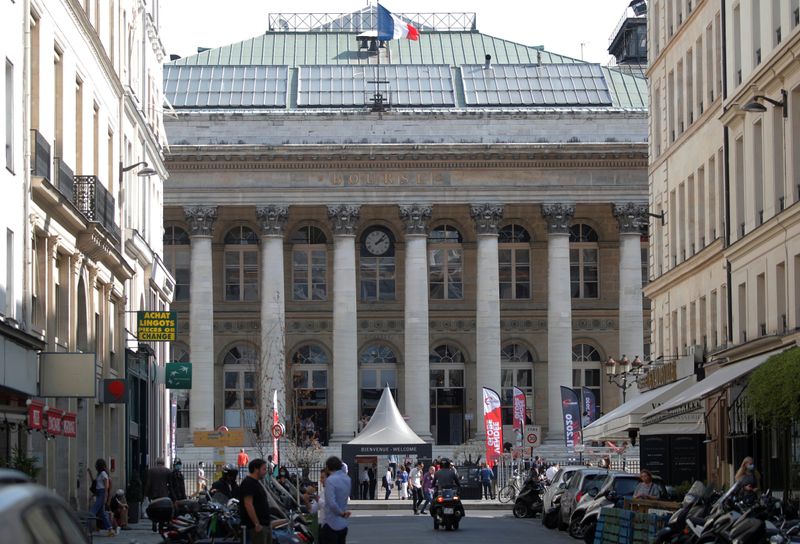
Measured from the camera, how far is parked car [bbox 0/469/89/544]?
20.5 ft

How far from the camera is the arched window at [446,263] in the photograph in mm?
85188

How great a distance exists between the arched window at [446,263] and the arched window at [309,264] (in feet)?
17.8

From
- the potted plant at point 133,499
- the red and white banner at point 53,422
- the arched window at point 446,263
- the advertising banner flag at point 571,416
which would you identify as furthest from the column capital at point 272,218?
the red and white banner at point 53,422

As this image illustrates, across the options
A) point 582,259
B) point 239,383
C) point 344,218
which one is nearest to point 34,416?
point 344,218

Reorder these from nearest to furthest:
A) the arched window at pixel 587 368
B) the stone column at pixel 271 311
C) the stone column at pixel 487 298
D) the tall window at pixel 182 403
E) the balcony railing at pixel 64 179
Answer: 1. the balcony railing at pixel 64 179
2. the stone column at pixel 271 311
3. the stone column at pixel 487 298
4. the tall window at pixel 182 403
5. the arched window at pixel 587 368

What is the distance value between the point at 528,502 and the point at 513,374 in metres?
37.6

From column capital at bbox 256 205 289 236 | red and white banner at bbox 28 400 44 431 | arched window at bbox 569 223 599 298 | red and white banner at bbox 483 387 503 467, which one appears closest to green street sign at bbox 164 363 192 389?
red and white banner at bbox 483 387 503 467

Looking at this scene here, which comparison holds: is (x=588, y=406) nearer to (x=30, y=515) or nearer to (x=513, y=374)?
(x=513, y=374)

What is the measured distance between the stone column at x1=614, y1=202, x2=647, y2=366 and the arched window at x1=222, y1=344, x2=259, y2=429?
60.1 ft

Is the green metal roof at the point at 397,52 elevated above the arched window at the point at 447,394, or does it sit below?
above

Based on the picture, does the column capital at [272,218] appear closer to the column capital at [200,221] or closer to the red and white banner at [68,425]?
the column capital at [200,221]

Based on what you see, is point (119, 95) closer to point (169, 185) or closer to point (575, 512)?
point (575, 512)

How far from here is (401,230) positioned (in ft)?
279

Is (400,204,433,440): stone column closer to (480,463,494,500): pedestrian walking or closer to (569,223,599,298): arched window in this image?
(569,223,599,298): arched window
